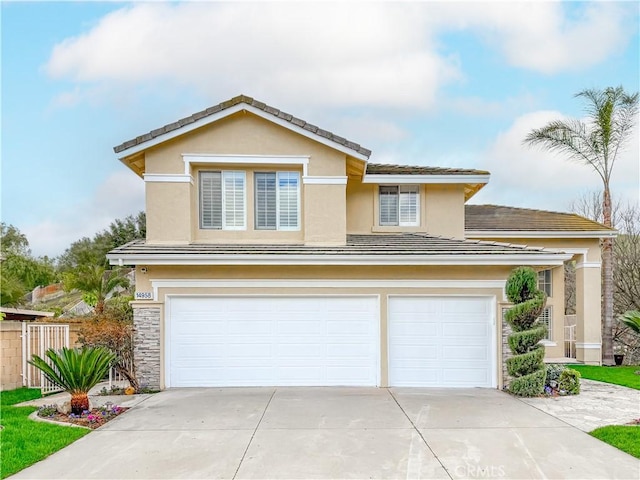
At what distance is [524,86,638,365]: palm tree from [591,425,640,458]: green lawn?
947 cm

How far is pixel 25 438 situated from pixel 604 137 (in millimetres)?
18101

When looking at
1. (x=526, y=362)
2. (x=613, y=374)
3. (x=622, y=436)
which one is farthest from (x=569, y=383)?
(x=613, y=374)

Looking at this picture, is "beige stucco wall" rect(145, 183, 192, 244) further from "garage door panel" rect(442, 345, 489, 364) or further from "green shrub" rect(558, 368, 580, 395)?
"green shrub" rect(558, 368, 580, 395)

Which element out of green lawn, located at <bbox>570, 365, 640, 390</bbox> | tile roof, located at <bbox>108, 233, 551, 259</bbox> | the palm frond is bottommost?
green lawn, located at <bbox>570, 365, 640, 390</bbox>

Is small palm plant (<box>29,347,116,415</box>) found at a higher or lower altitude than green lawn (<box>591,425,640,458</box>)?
higher

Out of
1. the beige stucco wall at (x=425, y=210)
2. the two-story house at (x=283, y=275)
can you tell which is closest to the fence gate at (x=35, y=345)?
the two-story house at (x=283, y=275)

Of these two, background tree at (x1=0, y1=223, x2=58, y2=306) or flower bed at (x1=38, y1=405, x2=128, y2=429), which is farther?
background tree at (x1=0, y1=223, x2=58, y2=306)

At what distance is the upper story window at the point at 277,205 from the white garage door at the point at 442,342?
3.47 meters

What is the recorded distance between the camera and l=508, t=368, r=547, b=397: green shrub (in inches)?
379

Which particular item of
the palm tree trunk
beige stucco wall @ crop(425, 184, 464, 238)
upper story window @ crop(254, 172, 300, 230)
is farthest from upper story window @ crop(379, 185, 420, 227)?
the palm tree trunk

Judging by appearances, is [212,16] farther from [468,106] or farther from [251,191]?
[468,106]

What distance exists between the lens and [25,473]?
5598 millimetres

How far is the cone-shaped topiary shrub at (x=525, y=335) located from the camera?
382 inches

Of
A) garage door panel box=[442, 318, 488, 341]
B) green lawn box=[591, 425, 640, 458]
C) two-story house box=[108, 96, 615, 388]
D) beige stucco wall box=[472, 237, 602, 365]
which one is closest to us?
green lawn box=[591, 425, 640, 458]
